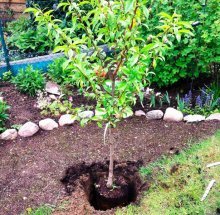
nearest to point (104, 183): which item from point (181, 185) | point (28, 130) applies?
point (181, 185)

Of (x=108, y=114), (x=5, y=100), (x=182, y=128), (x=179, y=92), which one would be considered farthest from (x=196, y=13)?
(x=5, y=100)

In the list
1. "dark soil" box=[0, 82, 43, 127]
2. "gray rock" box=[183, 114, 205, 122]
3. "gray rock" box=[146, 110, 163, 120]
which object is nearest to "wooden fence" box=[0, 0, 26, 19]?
"dark soil" box=[0, 82, 43, 127]

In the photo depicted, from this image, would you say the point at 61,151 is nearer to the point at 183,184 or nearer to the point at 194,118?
the point at 183,184

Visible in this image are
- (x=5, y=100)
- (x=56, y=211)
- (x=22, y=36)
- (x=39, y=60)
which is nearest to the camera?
(x=56, y=211)

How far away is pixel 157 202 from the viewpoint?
10.9ft

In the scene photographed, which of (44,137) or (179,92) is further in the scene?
(179,92)

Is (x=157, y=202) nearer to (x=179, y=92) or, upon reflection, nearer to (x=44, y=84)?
(x=179, y=92)

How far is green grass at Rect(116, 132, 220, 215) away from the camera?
325 centimetres

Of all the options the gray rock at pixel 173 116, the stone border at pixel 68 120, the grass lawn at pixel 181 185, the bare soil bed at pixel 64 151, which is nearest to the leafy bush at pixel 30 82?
the bare soil bed at pixel 64 151

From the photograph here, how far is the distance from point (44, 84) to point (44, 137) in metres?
1.06

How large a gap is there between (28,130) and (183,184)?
1848 mm

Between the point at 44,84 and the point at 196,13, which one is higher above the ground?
the point at 196,13

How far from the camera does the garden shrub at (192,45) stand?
4.35 m

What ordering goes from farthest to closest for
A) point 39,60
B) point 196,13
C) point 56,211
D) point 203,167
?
point 39,60 → point 196,13 → point 203,167 → point 56,211
